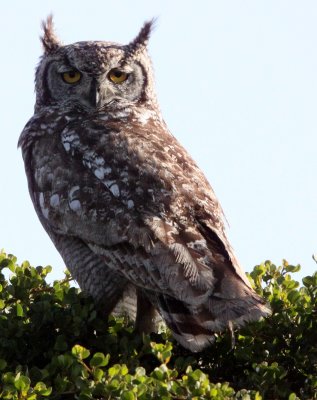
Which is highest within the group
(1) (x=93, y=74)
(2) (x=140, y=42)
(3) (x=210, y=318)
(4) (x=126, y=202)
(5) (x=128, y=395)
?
(2) (x=140, y=42)

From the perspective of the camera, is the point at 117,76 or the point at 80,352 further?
the point at 117,76

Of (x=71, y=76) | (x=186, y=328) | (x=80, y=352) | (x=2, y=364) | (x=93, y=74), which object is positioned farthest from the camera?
(x=71, y=76)

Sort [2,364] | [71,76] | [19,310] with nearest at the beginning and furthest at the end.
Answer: [2,364]
[19,310]
[71,76]

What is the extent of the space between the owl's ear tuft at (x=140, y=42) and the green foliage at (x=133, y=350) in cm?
233

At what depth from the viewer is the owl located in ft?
18.1

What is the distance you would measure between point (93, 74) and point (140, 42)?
2.63 feet

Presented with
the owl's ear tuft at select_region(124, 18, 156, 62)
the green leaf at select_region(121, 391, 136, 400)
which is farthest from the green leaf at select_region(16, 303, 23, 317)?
the owl's ear tuft at select_region(124, 18, 156, 62)

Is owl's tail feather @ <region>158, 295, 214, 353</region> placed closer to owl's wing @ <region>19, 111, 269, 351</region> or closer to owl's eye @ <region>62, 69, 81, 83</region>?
owl's wing @ <region>19, 111, 269, 351</region>

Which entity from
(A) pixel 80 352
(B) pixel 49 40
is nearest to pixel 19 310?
(A) pixel 80 352

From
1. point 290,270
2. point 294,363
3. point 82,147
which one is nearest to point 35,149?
point 82,147

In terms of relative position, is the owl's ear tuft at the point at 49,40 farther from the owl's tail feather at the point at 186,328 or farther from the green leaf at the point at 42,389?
the green leaf at the point at 42,389

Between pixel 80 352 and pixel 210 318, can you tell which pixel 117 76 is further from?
pixel 80 352

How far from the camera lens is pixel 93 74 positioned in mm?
7211

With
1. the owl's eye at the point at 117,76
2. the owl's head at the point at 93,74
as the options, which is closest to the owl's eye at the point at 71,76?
the owl's head at the point at 93,74
